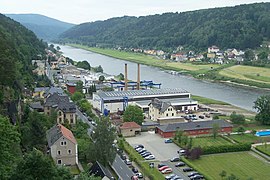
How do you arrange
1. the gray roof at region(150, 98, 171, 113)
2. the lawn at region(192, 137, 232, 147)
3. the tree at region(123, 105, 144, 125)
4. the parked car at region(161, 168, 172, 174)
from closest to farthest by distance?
1. the parked car at region(161, 168, 172, 174)
2. the lawn at region(192, 137, 232, 147)
3. the tree at region(123, 105, 144, 125)
4. the gray roof at region(150, 98, 171, 113)

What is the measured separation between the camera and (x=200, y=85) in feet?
124

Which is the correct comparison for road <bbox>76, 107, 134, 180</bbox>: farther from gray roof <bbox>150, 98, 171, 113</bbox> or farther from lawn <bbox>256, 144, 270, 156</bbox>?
gray roof <bbox>150, 98, 171, 113</bbox>

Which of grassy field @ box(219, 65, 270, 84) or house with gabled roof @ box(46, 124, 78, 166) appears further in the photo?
grassy field @ box(219, 65, 270, 84)

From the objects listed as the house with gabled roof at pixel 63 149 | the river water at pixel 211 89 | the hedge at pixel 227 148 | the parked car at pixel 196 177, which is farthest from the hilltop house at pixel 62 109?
the river water at pixel 211 89

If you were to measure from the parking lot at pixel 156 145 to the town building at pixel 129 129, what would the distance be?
12.0 inches

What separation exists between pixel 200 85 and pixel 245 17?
3765 cm

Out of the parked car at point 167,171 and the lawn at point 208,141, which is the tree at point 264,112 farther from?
the parked car at point 167,171

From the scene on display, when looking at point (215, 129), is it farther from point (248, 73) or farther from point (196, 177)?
point (248, 73)

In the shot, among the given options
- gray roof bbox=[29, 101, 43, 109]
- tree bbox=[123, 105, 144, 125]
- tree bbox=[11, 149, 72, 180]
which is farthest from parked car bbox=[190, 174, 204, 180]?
gray roof bbox=[29, 101, 43, 109]

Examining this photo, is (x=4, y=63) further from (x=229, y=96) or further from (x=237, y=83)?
(x=237, y=83)

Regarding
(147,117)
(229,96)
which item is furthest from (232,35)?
(147,117)

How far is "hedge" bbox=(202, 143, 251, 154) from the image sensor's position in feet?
51.5

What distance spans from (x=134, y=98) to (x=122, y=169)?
12.0m

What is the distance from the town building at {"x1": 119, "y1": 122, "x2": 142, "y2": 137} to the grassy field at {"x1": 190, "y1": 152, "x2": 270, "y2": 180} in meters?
4.46
